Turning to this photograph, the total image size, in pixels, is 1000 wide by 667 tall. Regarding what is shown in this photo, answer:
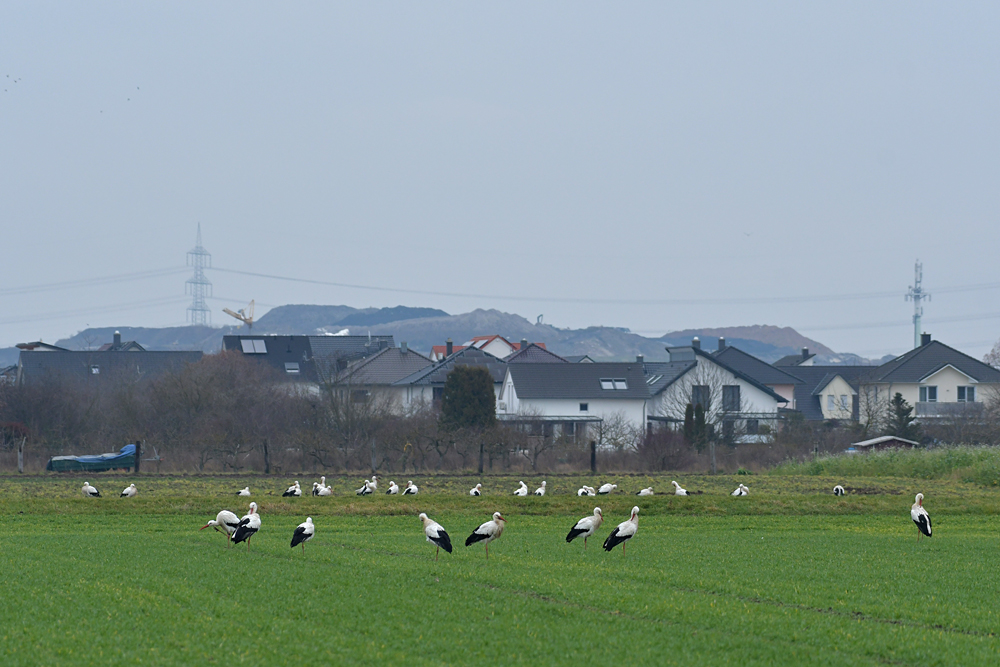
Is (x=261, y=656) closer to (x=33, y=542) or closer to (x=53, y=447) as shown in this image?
(x=33, y=542)

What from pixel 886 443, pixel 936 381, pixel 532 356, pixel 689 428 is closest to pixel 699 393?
pixel 689 428

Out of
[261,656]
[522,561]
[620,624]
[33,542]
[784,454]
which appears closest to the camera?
[261,656]

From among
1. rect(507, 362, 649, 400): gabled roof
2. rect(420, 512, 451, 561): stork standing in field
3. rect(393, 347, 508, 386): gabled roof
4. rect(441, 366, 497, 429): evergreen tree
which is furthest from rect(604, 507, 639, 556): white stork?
rect(507, 362, 649, 400): gabled roof

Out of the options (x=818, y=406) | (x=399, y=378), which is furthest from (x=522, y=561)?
(x=818, y=406)

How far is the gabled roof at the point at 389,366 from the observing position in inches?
3337

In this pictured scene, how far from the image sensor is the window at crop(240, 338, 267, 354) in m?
98.0

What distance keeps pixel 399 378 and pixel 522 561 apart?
68.5 metres

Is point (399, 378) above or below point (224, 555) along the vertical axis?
above

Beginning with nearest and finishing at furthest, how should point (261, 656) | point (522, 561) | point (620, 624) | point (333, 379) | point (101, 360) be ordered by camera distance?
point (261, 656)
point (620, 624)
point (522, 561)
point (333, 379)
point (101, 360)

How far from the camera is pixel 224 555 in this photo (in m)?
19.0

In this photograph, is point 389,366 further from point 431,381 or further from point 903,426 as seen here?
point 903,426

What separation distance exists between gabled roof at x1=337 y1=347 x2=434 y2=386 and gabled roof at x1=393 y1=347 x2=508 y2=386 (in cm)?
167

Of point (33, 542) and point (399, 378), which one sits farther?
point (399, 378)

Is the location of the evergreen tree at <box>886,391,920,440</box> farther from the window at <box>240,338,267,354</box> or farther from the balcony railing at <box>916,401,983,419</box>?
the window at <box>240,338,267,354</box>
